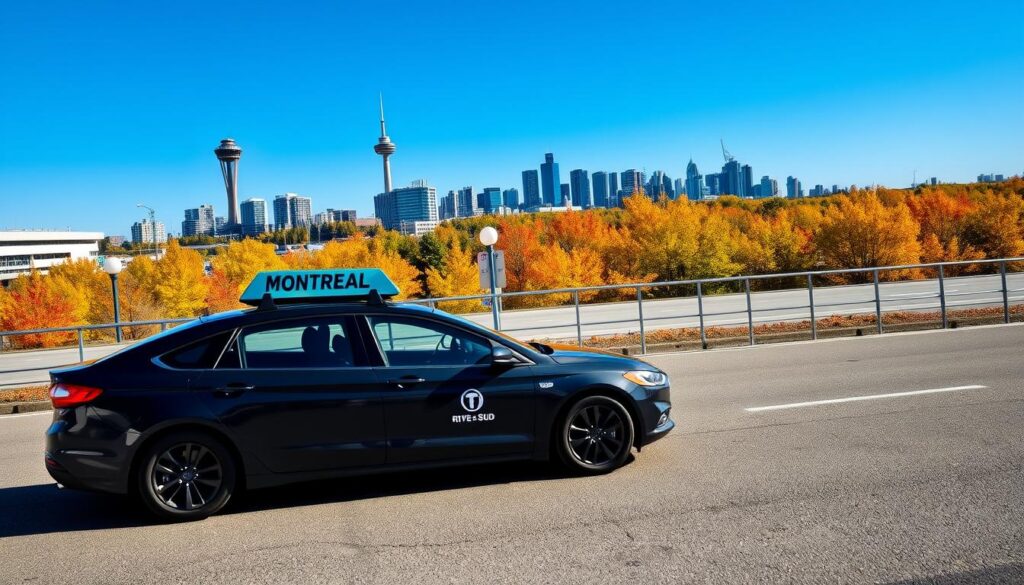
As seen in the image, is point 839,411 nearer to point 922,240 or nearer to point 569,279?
point 569,279

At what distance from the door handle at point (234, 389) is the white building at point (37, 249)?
145m

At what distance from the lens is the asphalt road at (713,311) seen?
23.1 m

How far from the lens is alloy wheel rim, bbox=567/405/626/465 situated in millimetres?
6211

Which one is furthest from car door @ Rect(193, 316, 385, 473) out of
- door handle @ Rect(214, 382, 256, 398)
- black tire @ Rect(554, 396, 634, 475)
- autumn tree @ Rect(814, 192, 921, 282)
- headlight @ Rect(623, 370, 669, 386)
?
autumn tree @ Rect(814, 192, 921, 282)

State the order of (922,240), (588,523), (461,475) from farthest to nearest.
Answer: (922,240) → (461,475) → (588,523)

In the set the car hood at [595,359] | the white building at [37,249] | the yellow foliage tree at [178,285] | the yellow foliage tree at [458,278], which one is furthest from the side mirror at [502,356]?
the white building at [37,249]

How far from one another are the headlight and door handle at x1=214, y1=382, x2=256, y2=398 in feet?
9.65

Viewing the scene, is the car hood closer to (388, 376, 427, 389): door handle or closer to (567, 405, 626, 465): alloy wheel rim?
(567, 405, 626, 465): alloy wheel rim

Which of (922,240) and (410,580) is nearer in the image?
(410,580)

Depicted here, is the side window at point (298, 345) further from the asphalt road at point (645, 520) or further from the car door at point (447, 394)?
the asphalt road at point (645, 520)

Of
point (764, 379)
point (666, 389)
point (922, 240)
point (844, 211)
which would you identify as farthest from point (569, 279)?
point (666, 389)

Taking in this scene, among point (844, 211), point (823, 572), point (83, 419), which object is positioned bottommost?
point (823, 572)

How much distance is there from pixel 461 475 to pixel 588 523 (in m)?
1.66

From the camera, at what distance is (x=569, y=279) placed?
223 ft
